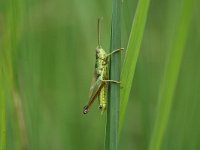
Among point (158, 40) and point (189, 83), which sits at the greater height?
point (158, 40)

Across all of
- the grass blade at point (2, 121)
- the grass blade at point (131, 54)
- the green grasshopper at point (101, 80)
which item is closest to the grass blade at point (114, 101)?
the grass blade at point (131, 54)

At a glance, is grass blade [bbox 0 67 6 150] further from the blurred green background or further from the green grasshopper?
the green grasshopper

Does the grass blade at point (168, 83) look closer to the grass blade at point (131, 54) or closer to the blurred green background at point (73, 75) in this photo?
the grass blade at point (131, 54)

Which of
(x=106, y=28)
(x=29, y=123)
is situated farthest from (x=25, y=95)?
(x=106, y=28)

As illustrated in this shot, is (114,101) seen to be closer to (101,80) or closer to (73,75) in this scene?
(101,80)

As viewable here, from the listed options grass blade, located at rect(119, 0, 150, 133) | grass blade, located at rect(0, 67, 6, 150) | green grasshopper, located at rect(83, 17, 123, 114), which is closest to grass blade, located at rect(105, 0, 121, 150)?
grass blade, located at rect(119, 0, 150, 133)

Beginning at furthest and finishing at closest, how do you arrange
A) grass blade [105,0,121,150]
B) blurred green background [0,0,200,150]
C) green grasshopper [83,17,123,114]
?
blurred green background [0,0,200,150]
green grasshopper [83,17,123,114]
grass blade [105,0,121,150]

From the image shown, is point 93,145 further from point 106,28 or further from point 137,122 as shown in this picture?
point 106,28

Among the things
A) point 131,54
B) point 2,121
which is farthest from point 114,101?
point 2,121
